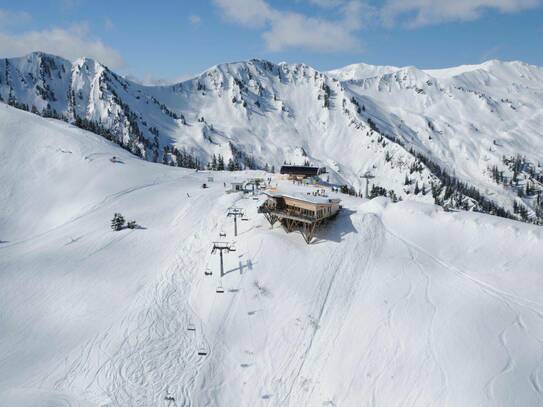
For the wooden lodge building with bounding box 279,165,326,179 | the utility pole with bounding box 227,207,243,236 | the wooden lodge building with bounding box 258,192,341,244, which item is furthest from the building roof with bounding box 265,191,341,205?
the wooden lodge building with bounding box 279,165,326,179

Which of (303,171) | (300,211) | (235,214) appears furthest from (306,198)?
(303,171)

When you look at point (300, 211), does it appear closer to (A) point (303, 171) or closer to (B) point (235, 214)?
(B) point (235, 214)

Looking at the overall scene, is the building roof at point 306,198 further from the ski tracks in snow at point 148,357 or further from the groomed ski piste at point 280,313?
the ski tracks in snow at point 148,357

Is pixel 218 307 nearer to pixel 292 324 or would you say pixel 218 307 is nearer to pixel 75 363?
pixel 292 324

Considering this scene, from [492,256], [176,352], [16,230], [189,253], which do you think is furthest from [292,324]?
[16,230]

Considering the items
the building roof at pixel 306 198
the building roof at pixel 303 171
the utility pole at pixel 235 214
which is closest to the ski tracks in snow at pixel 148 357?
the utility pole at pixel 235 214
